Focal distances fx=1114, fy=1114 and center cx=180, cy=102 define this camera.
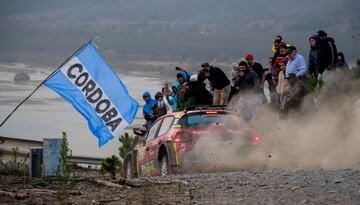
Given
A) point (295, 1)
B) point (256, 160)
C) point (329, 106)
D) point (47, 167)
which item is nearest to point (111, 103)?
point (329, 106)

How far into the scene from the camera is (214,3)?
175 metres

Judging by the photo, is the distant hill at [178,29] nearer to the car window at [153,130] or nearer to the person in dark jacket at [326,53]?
the person in dark jacket at [326,53]

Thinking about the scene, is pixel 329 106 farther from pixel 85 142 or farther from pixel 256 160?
pixel 85 142

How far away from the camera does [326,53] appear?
21.7 m

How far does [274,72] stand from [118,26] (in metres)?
140

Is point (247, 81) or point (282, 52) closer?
point (247, 81)

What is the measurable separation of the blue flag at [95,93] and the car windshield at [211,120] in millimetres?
5013

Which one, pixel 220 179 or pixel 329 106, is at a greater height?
pixel 329 106

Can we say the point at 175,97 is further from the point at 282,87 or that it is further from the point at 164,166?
the point at 164,166

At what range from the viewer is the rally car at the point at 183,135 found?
17.2m

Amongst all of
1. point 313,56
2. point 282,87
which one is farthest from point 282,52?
point 282,87

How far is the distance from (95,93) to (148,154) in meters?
4.66

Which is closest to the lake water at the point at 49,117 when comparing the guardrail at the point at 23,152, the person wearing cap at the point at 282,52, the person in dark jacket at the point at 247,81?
the guardrail at the point at 23,152

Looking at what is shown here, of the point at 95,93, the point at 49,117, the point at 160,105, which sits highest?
the point at 49,117
